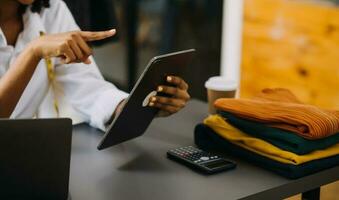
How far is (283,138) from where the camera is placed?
1.19 m

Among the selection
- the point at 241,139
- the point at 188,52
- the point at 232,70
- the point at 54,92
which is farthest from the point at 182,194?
the point at 232,70

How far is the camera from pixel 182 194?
105 cm

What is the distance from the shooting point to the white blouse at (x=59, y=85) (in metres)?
1.52

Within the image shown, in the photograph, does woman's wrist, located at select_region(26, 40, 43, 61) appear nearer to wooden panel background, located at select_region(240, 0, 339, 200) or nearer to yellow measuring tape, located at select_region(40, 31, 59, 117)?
yellow measuring tape, located at select_region(40, 31, 59, 117)

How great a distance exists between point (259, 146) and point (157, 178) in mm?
240

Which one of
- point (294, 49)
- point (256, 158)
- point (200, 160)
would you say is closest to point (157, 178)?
point (200, 160)

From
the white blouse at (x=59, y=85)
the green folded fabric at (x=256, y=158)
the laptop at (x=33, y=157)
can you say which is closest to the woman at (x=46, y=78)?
the white blouse at (x=59, y=85)

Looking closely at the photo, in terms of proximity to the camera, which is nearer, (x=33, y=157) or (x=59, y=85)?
(x=33, y=157)

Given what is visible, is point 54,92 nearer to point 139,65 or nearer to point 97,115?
point 97,115

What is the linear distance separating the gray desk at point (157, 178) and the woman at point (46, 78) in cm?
13

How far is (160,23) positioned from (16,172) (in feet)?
7.84

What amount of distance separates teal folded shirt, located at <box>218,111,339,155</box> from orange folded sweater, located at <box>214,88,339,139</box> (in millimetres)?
11

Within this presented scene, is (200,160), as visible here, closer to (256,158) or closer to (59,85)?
(256,158)

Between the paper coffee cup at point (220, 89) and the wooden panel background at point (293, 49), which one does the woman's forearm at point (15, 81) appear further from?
the wooden panel background at point (293, 49)
